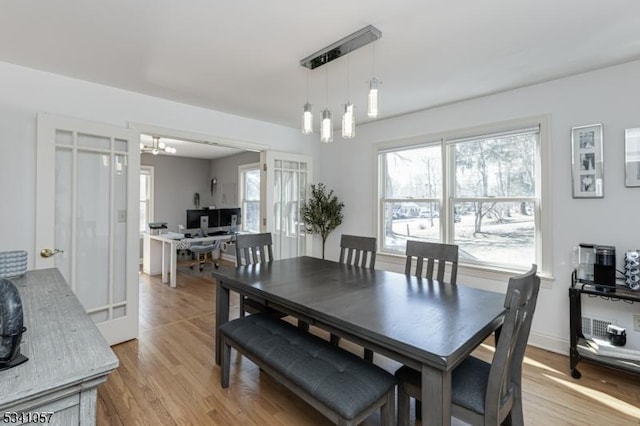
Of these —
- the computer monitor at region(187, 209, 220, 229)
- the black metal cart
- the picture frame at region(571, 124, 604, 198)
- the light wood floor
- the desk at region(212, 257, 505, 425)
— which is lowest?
the light wood floor

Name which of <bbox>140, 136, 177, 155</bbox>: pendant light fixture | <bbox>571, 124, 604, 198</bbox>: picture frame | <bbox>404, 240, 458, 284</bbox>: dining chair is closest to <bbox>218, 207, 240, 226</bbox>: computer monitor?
<bbox>140, 136, 177, 155</bbox>: pendant light fixture

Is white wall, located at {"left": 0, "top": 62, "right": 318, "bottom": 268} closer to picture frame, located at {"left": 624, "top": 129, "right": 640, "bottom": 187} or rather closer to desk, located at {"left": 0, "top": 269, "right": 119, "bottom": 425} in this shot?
desk, located at {"left": 0, "top": 269, "right": 119, "bottom": 425}

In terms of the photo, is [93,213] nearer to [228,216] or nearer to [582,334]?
[228,216]

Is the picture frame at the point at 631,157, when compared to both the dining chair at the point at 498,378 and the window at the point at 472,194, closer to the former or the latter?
the window at the point at 472,194

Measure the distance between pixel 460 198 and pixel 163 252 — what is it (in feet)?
15.8

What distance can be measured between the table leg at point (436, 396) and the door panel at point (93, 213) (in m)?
2.92

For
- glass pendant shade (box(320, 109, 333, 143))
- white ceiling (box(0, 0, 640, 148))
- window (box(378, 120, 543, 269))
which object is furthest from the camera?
window (box(378, 120, 543, 269))

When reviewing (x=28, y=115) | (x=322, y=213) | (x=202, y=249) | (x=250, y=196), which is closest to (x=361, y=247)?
(x=322, y=213)

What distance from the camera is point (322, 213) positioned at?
14.8 feet

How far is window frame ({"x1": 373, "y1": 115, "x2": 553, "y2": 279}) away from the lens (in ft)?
9.36

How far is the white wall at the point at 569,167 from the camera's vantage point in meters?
2.47

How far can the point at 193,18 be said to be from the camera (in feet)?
6.16

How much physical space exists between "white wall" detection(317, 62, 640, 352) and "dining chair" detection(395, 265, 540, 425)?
1.65 meters

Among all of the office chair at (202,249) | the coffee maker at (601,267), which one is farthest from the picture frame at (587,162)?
the office chair at (202,249)
